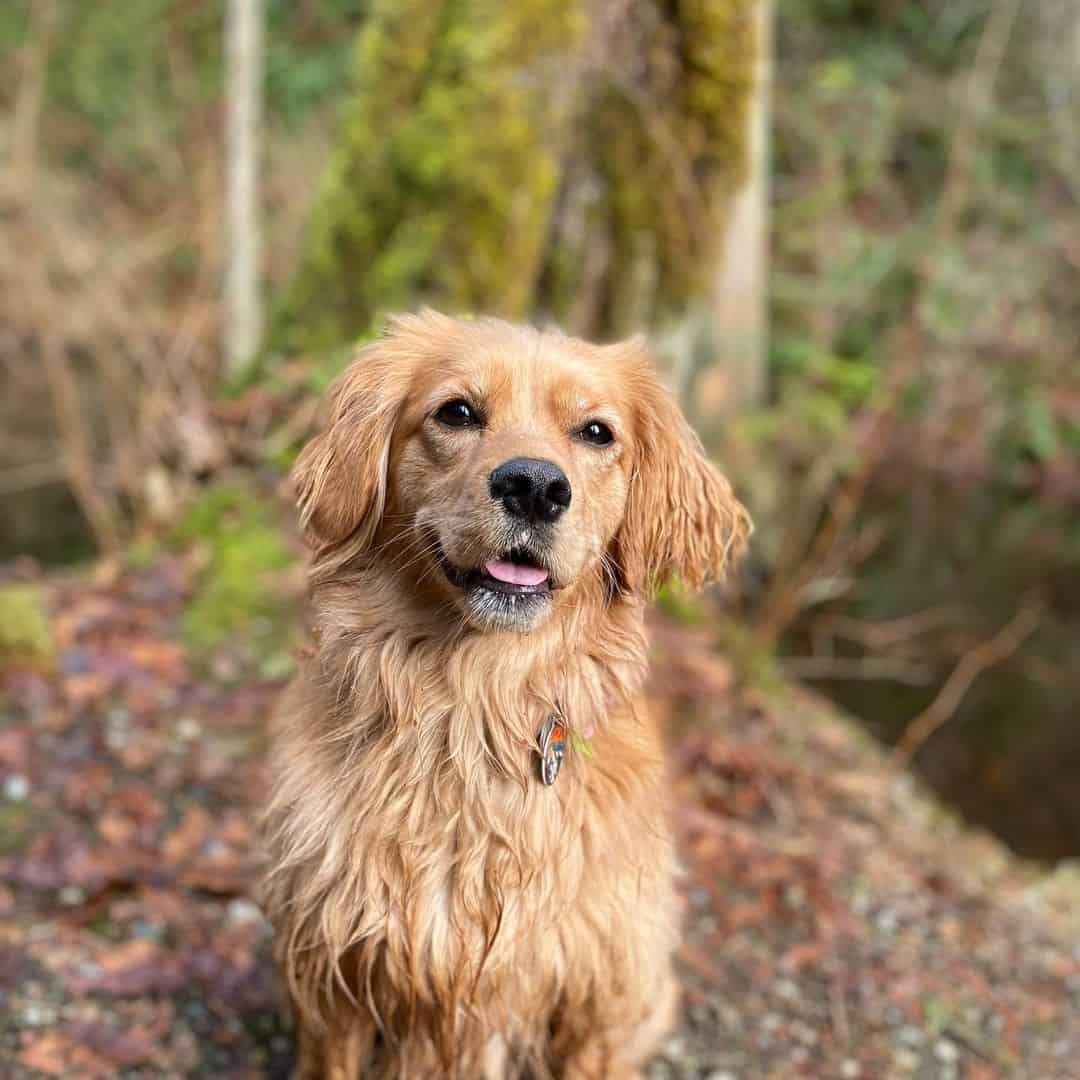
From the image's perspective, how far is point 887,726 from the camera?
7.66 m

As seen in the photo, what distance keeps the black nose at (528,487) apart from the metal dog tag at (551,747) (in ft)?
1.70

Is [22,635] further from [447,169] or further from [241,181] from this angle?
[241,181]

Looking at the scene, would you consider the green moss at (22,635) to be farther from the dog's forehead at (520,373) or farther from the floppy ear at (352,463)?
the dog's forehead at (520,373)

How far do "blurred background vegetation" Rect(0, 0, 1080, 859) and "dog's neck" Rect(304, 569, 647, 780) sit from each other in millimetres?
1301

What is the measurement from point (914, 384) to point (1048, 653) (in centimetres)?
621

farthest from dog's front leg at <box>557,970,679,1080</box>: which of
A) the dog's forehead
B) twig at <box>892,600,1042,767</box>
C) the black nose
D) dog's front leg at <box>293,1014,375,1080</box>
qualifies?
twig at <box>892,600,1042,767</box>

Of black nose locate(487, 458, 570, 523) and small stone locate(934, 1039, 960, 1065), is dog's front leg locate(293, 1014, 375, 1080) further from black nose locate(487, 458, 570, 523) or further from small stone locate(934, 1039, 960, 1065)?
small stone locate(934, 1039, 960, 1065)

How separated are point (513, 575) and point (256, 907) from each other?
6.65ft

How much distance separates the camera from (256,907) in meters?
3.99

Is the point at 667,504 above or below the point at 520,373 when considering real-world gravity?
below

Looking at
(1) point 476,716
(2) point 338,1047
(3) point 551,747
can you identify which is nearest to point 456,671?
(1) point 476,716

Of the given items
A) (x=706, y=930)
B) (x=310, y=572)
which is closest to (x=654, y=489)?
(x=310, y=572)

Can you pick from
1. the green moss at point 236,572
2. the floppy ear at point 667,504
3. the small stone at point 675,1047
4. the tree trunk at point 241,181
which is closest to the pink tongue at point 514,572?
the floppy ear at point 667,504

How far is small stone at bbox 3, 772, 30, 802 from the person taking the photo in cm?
448
